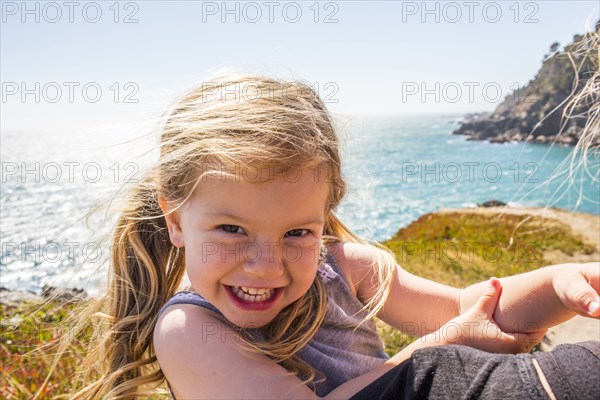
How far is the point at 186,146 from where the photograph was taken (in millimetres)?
1808

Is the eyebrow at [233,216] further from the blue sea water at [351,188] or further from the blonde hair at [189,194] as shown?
the blue sea water at [351,188]

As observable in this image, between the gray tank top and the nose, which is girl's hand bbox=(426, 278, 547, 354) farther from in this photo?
the nose

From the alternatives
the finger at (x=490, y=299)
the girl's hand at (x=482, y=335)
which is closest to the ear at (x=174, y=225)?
the girl's hand at (x=482, y=335)

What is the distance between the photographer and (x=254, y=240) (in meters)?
1.61

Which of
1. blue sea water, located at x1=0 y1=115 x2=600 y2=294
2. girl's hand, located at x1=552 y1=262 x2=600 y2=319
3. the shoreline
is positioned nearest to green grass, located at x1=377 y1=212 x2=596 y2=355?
the shoreline

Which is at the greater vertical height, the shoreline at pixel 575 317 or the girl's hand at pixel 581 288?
the girl's hand at pixel 581 288

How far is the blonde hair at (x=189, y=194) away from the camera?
1723 mm

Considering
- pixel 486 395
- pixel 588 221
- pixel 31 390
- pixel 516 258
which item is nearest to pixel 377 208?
pixel 588 221

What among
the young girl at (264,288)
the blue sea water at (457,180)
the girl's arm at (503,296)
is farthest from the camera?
the blue sea water at (457,180)

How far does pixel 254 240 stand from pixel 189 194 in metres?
0.29

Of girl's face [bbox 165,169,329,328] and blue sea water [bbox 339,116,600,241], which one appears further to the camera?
blue sea water [bbox 339,116,600,241]

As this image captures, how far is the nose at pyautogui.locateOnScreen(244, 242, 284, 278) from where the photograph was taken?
62.6 inches

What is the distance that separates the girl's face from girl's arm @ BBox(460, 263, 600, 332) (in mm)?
649

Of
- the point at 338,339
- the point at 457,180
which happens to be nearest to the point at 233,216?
the point at 338,339
